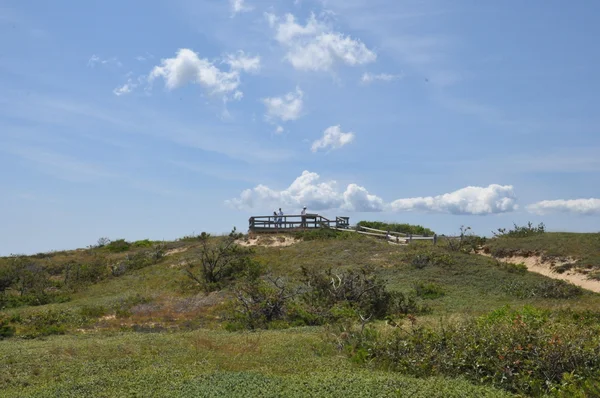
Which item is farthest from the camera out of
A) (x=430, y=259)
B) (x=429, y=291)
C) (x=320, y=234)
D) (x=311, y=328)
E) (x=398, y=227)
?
(x=398, y=227)

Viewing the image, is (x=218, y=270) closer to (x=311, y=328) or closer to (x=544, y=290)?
(x=311, y=328)

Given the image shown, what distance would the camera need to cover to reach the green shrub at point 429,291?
Result: 937 inches

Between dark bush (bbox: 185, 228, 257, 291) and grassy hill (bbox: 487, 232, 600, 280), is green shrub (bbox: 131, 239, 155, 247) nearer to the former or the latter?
dark bush (bbox: 185, 228, 257, 291)

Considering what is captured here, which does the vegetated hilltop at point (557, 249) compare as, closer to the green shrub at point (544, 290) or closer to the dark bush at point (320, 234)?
the green shrub at point (544, 290)

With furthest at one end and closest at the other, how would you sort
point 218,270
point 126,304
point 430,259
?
point 218,270 → point 430,259 → point 126,304

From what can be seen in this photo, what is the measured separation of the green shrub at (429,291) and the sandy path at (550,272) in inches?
319

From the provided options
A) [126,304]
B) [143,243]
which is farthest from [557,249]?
[143,243]

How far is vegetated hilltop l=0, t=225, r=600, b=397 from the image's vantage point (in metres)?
8.79

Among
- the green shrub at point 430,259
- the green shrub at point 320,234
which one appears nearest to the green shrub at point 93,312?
the green shrub at point 430,259

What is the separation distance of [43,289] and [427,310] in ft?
78.5

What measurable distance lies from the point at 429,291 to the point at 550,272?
10424mm

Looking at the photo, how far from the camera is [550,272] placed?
3025cm

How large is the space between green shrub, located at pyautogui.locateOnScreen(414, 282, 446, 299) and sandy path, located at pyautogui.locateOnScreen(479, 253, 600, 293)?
26.6 ft

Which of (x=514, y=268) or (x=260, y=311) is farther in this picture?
(x=514, y=268)
